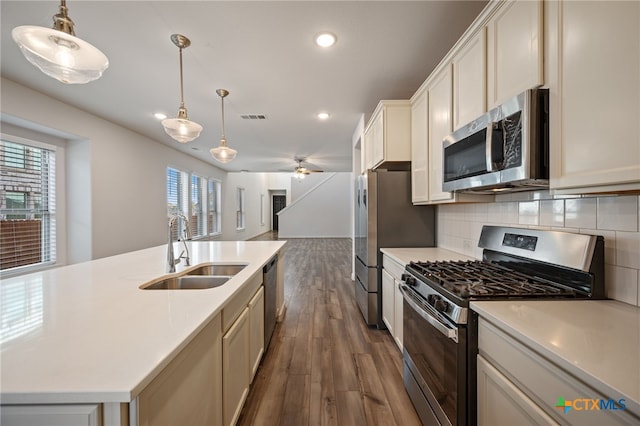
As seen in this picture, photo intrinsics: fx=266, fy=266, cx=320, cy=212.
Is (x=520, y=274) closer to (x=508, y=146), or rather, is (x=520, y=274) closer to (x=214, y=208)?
(x=508, y=146)

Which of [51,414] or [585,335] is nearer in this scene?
[51,414]

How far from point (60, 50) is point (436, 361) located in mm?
2340

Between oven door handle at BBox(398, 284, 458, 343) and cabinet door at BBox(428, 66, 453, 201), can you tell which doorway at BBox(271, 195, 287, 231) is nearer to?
cabinet door at BBox(428, 66, 453, 201)

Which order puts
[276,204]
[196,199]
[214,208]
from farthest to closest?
[276,204], [214,208], [196,199]

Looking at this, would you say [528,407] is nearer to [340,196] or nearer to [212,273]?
[212,273]

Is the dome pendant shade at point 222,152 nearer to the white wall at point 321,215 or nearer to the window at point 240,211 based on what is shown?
the window at point 240,211

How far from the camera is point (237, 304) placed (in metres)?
1.53

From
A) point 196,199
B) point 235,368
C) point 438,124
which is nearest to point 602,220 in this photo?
point 438,124

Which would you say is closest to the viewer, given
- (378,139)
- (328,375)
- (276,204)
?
(328,375)

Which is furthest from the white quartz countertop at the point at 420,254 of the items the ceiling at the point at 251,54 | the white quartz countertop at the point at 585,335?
the ceiling at the point at 251,54

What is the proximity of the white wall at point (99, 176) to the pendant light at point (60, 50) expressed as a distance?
2.57m

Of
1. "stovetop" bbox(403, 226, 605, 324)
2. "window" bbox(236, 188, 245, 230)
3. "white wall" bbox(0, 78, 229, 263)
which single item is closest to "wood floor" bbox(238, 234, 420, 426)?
"stovetop" bbox(403, 226, 605, 324)

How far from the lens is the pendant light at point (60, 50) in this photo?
1.13 m

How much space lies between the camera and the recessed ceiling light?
2.11 meters
